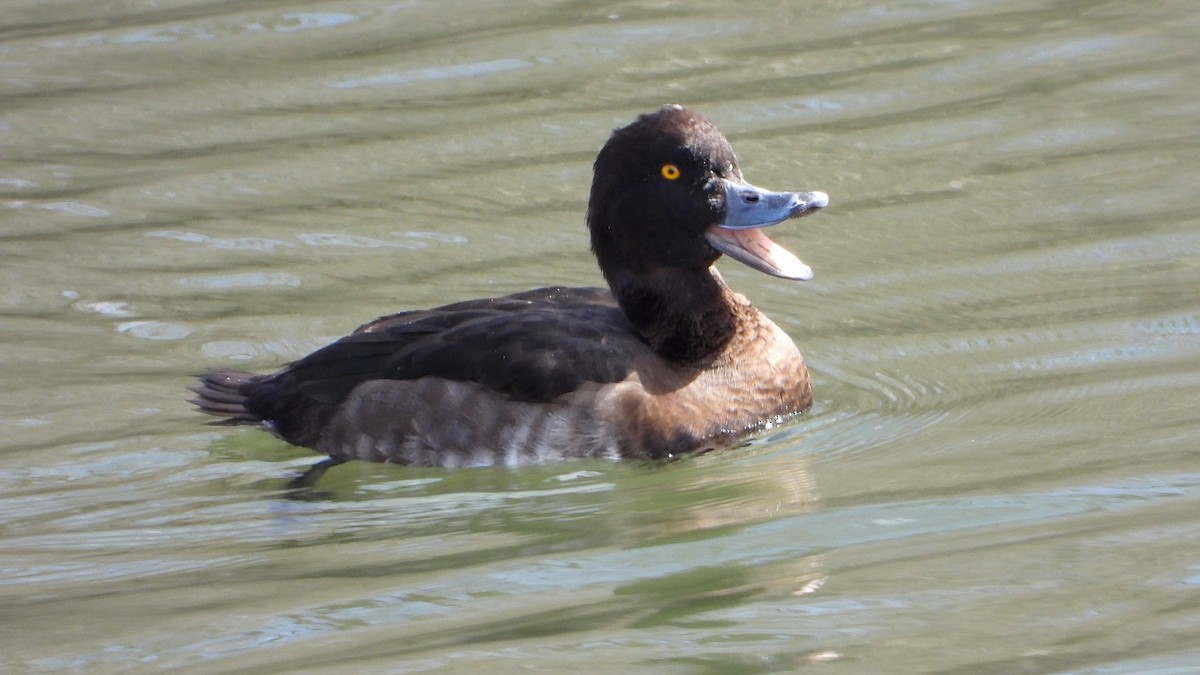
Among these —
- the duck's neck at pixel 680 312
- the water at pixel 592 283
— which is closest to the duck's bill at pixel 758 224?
the duck's neck at pixel 680 312

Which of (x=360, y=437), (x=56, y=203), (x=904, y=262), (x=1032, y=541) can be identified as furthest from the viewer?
(x=56, y=203)

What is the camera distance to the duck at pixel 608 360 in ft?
19.9

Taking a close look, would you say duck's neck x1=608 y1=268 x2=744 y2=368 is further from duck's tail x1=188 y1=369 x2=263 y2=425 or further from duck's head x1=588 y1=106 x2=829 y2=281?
duck's tail x1=188 y1=369 x2=263 y2=425

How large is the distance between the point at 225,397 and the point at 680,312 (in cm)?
160

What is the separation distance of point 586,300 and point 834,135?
2.49 meters

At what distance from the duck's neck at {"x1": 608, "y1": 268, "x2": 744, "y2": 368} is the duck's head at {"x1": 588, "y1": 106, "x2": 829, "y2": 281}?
0.04 metres

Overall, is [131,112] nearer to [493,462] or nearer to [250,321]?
[250,321]

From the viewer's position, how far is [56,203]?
27.6 ft

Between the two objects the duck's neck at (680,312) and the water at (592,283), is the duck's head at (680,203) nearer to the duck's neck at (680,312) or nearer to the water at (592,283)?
the duck's neck at (680,312)

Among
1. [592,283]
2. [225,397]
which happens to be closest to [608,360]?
[225,397]

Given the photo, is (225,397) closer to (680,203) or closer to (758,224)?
(680,203)

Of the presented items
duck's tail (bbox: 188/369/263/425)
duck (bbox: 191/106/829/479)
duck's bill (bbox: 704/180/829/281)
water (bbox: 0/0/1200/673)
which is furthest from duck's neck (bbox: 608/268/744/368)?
duck's tail (bbox: 188/369/263/425)

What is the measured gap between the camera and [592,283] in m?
7.59

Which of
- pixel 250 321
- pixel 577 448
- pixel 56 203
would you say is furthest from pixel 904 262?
pixel 56 203
